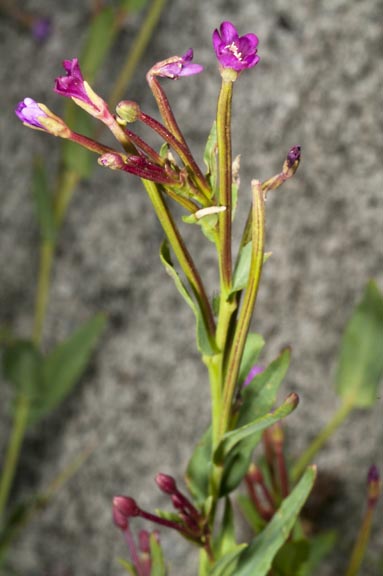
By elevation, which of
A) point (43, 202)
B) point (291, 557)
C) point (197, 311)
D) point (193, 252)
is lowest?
point (291, 557)

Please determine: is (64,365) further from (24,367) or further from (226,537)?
(226,537)

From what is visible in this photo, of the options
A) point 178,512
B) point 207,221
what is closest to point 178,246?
point 207,221

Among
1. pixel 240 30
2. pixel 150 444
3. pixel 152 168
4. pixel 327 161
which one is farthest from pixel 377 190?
pixel 152 168

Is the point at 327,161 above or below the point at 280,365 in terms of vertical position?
above

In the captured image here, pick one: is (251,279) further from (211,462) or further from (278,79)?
(278,79)

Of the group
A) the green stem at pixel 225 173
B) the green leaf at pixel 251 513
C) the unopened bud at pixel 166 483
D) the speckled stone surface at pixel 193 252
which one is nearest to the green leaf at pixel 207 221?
the green stem at pixel 225 173

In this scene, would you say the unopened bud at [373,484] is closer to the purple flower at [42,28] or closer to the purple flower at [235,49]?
the purple flower at [235,49]

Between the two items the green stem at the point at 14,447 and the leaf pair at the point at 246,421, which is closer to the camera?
the leaf pair at the point at 246,421
